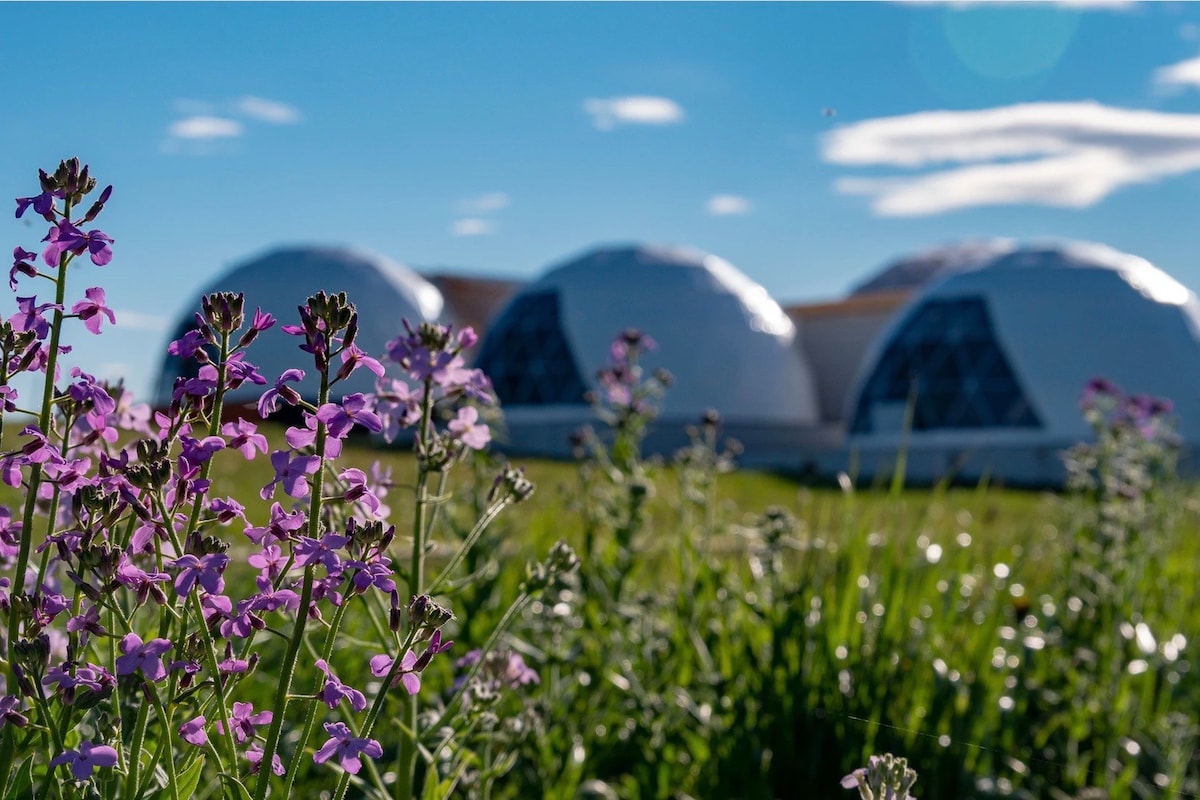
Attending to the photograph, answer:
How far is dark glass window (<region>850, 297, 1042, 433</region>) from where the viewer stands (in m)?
28.6

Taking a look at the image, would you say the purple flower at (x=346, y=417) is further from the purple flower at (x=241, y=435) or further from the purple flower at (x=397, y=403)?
the purple flower at (x=397, y=403)

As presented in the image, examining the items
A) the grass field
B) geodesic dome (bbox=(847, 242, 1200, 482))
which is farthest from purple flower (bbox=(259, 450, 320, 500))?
geodesic dome (bbox=(847, 242, 1200, 482))

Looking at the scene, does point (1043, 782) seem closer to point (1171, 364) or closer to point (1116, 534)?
point (1116, 534)

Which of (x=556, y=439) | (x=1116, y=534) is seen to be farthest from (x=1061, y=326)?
(x=1116, y=534)

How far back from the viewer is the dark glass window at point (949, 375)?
93.9 feet

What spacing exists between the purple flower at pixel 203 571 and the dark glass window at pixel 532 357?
30451 millimetres

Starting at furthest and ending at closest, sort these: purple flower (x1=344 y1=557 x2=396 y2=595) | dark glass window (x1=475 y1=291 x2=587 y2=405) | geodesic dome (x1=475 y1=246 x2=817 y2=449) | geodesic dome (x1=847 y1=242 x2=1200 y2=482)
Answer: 1. dark glass window (x1=475 y1=291 x2=587 y2=405)
2. geodesic dome (x1=475 y1=246 x2=817 y2=449)
3. geodesic dome (x1=847 y1=242 x2=1200 y2=482)
4. purple flower (x1=344 y1=557 x2=396 y2=595)

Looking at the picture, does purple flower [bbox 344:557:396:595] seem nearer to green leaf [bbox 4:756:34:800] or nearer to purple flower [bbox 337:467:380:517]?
purple flower [bbox 337:467:380:517]

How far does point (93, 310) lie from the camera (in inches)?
73.0

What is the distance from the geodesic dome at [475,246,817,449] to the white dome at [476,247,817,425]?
1.0 inches

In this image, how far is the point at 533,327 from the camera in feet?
111

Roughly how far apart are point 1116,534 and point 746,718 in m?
2.14

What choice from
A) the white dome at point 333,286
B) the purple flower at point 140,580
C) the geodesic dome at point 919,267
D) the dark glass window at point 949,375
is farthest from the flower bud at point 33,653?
the geodesic dome at point 919,267

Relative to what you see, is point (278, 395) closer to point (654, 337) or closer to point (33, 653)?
point (33, 653)
